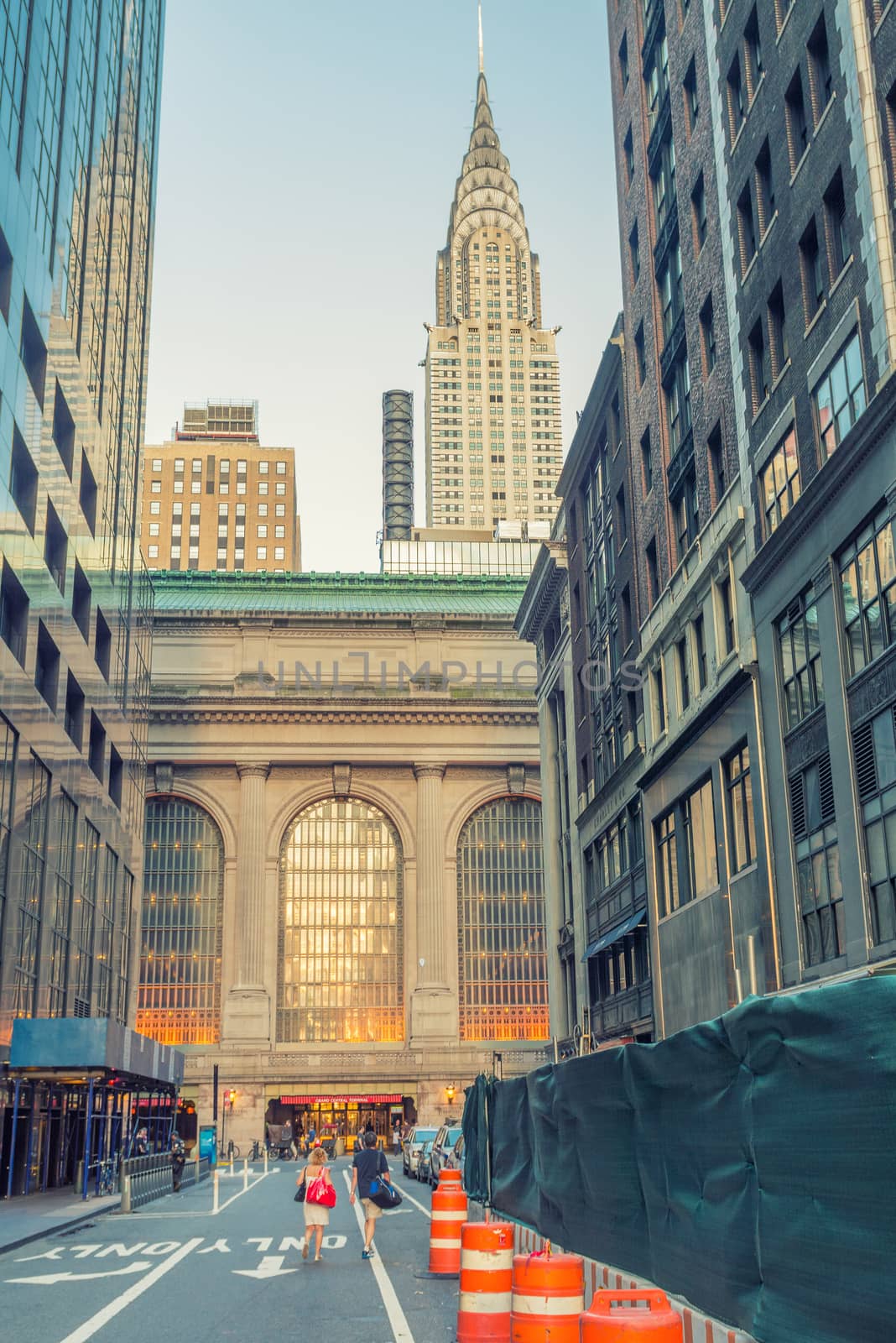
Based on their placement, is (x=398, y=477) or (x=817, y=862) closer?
(x=817, y=862)

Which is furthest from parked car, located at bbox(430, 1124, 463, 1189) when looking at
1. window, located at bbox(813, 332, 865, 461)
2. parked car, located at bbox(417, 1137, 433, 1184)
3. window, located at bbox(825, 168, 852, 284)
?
window, located at bbox(825, 168, 852, 284)

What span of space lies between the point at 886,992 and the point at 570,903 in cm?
5219

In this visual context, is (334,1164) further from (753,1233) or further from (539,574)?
(753,1233)

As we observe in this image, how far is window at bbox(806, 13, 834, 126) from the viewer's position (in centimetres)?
2662

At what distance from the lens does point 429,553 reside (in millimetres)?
131625

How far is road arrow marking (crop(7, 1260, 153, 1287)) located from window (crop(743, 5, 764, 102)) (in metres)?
25.9

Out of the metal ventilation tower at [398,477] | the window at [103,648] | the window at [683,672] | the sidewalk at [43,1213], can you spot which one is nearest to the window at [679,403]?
the window at [683,672]

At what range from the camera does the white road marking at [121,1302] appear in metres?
13.8

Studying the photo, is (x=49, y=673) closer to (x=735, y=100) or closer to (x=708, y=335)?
(x=708, y=335)

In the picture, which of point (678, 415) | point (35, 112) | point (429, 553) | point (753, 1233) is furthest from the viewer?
point (429, 553)

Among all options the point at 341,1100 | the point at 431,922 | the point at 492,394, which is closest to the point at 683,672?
the point at 431,922

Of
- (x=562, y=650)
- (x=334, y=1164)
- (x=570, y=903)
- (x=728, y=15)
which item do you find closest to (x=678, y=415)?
(x=728, y=15)

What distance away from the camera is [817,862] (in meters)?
25.7

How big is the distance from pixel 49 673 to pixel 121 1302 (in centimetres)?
3247
